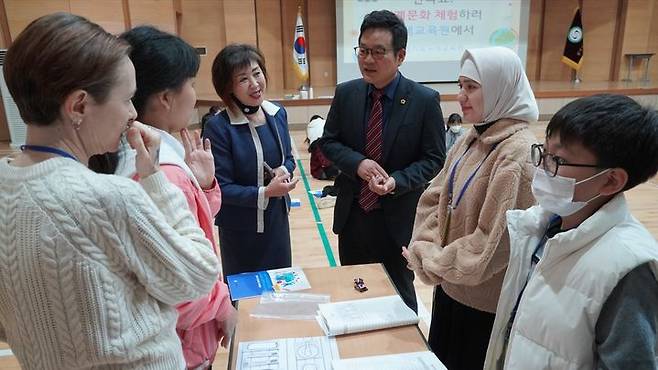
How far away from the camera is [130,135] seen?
0.99 meters

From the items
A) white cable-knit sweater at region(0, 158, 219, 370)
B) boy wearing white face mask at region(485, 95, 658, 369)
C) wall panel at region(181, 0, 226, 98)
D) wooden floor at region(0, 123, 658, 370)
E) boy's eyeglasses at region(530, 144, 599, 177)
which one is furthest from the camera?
wall panel at region(181, 0, 226, 98)

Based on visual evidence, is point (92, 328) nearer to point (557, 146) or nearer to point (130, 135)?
point (130, 135)

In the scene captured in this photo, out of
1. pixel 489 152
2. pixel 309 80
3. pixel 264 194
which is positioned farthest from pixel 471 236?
pixel 309 80

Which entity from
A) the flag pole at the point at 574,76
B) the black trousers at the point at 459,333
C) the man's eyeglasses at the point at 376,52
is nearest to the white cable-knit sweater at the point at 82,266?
the black trousers at the point at 459,333

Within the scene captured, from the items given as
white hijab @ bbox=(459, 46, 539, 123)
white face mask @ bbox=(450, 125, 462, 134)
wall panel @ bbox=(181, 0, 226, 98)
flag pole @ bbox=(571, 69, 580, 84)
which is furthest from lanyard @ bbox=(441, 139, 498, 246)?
flag pole @ bbox=(571, 69, 580, 84)

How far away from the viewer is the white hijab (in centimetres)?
154

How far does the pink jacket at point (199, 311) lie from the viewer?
3.84ft

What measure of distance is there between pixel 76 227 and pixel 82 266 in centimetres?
7

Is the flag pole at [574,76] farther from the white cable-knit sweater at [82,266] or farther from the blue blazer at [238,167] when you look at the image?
the white cable-knit sweater at [82,266]

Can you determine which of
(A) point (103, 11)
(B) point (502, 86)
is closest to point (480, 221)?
(B) point (502, 86)

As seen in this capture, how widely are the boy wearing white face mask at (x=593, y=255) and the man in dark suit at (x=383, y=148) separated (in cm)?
97

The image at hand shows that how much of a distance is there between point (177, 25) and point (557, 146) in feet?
35.1

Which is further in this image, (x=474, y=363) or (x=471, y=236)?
(x=474, y=363)

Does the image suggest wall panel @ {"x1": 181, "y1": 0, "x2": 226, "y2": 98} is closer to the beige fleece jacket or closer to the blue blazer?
the blue blazer
